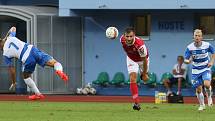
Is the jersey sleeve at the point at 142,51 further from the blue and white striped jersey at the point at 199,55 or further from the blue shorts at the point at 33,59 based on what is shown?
the blue shorts at the point at 33,59

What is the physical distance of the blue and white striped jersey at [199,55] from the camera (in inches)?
845

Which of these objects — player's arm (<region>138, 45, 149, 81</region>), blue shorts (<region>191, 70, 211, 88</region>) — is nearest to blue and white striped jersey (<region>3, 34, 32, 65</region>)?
player's arm (<region>138, 45, 149, 81</region>)

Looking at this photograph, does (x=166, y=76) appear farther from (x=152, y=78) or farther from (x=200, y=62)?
(x=200, y=62)

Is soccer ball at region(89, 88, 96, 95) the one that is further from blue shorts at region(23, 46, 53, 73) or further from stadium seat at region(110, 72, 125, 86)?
blue shorts at region(23, 46, 53, 73)

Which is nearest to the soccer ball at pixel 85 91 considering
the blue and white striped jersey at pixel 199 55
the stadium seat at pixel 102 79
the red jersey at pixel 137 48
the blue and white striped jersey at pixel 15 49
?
the stadium seat at pixel 102 79

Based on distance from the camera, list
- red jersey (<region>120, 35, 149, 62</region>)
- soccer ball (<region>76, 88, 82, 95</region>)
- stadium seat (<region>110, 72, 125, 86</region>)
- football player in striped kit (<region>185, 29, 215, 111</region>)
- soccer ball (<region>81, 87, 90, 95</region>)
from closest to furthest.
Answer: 1. red jersey (<region>120, 35, 149, 62</region>)
2. football player in striped kit (<region>185, 29, 215, 111</region>)
3. stadium seat (<region>110, 72, 125, 86</region>)
4. soccer ball (<region>81, 87, 90, 95</region>)
5. soccer ball (<region>76, 88, 82, 95</region>)

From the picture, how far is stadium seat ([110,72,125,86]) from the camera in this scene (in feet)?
112

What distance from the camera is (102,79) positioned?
34.5m

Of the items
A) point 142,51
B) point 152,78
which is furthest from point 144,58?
point 152,78

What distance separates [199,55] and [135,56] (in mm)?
1808

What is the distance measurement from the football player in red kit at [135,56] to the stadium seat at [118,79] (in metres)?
12.8

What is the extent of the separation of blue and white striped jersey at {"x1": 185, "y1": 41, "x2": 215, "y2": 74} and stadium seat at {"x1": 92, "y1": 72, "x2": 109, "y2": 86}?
42.3 feet

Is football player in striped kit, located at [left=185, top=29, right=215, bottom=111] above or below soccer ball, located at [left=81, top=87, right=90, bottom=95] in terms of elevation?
above

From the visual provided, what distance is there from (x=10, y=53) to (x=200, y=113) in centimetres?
636
